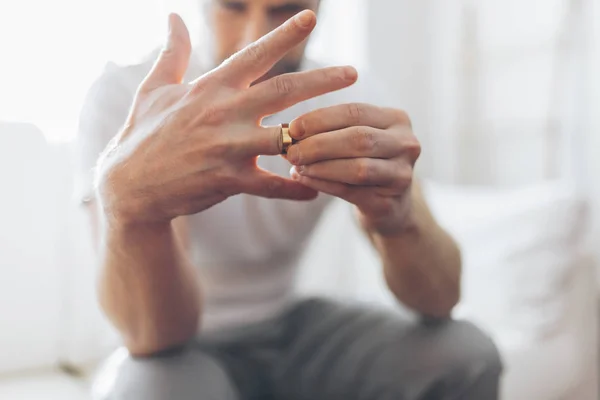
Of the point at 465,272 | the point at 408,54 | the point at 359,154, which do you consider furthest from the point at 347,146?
the point at 408,54

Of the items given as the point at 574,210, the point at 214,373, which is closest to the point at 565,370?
the point at 574,210

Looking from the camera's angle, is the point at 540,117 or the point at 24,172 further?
the point at 540,117

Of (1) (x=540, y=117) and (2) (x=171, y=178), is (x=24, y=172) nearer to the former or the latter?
(2) (x=171, y=178)

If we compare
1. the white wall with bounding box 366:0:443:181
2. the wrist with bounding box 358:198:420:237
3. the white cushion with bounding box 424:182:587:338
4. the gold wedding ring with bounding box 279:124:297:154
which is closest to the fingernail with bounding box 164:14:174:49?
the gold wedding ring with bounding box 279:124:297:154

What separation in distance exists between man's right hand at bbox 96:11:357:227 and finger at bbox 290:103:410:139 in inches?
0.6

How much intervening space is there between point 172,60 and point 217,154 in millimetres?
77

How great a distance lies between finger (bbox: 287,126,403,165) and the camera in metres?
0.41

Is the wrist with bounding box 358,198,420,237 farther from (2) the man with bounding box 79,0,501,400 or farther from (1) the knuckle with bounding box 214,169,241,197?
(1) the knuckle with bounding box 214,169,241,197

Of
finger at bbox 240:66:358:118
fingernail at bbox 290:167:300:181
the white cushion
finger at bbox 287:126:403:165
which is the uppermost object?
finger at bbox 240:66:358:118

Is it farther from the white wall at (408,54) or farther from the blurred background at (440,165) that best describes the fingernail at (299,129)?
the white wall at (408,54)

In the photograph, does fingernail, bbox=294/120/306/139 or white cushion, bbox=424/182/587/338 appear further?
white cushion, bbox=424/182/587/338

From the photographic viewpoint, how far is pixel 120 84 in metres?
0.45

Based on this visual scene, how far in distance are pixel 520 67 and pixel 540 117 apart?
0.41 feet

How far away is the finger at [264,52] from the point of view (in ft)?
1.31
